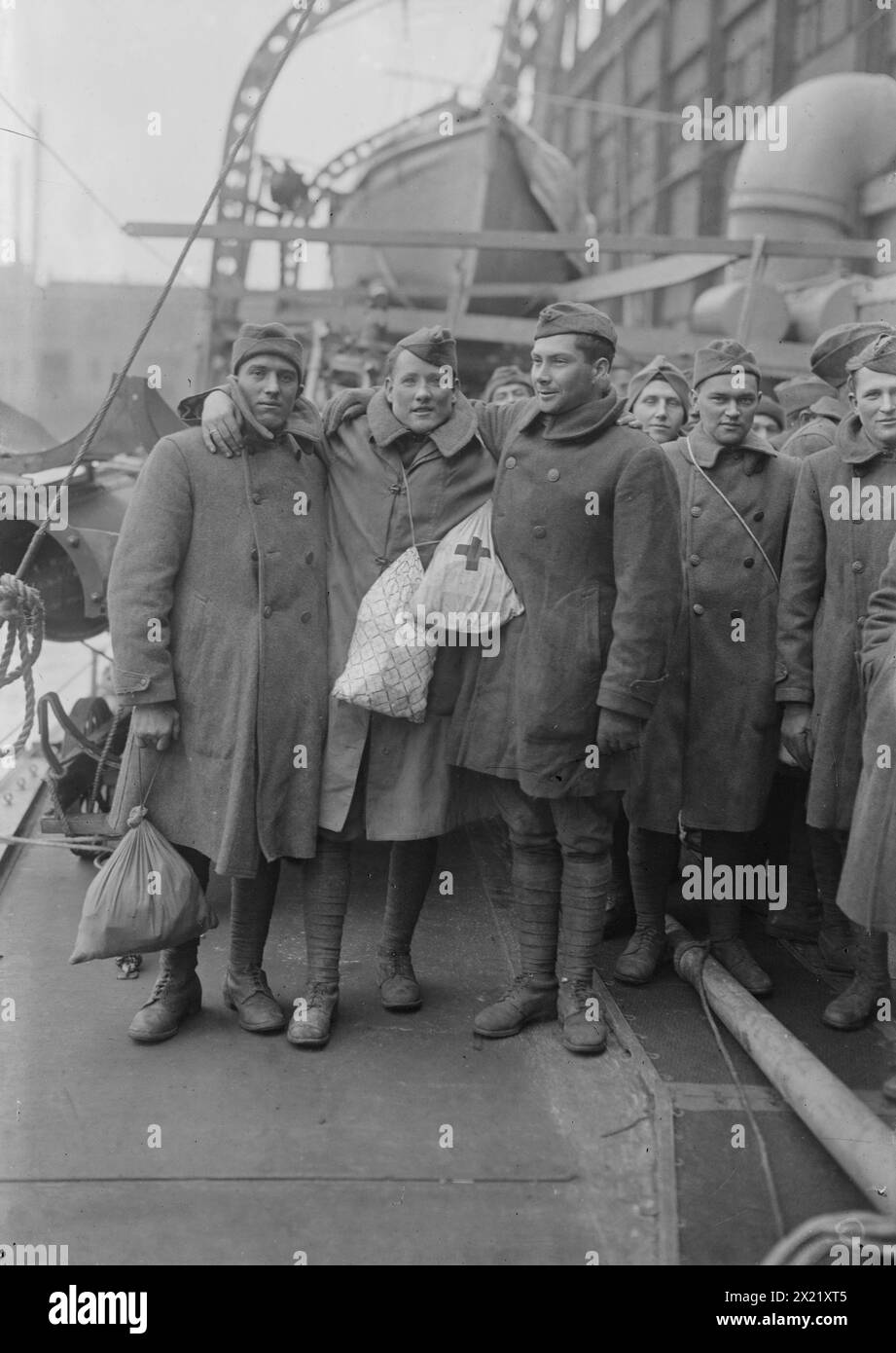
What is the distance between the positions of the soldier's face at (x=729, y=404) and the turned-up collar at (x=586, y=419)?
1.64 ft

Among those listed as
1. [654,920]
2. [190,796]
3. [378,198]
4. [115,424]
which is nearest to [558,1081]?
[654,920]

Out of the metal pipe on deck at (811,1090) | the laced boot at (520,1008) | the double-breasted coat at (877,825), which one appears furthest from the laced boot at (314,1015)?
the double-breasted coat at (877,825)

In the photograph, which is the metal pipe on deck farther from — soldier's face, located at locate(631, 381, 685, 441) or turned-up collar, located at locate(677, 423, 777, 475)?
soldier's face, located at locate(631, 381, 685, 441)

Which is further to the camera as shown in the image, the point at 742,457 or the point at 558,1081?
the point at 742,457

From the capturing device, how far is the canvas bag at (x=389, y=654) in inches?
128

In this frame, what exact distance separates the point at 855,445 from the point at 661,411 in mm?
946

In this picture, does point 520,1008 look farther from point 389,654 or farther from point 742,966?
point 389,654

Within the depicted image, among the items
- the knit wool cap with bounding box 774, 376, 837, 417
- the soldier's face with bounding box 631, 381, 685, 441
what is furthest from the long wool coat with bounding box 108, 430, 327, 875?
the knit wool cap with bounding box 774, 376, 837, 417

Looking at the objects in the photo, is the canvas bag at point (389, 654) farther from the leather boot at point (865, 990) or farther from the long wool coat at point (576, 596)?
the leather boot at point (865, 990)

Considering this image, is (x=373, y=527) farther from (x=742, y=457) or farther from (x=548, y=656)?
(x=742, y=457)

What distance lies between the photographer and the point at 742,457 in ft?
12.4

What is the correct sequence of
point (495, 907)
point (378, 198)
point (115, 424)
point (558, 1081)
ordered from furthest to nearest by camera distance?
point (378, 198), point (115, 424), point (495, 907), point (558, 1081)

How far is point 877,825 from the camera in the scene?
2863mm

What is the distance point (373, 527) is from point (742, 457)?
46.3 inches
